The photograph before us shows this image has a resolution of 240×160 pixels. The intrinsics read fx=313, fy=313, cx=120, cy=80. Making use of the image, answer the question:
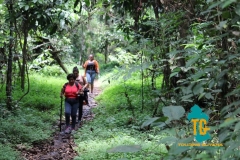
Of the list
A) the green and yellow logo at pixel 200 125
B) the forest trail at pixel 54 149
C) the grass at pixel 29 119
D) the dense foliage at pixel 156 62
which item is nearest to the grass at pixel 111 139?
the forest trail at pixel 54 149

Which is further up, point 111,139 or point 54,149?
point 111,139

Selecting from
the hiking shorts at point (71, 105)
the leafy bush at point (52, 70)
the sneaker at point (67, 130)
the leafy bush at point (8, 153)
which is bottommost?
the sneaker at point (67, 130)

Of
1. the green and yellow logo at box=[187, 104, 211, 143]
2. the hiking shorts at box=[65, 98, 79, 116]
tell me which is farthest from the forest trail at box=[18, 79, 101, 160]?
the green and yellow logo at box=[187, 104, 211, 143]

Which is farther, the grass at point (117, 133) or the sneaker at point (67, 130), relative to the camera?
the sneaker at point (67, 130)

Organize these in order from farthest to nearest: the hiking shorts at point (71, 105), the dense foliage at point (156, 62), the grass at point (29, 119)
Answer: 1. the hiking shorts at point (71, 105)
2. the grass at point (29, 119)
3. the dense foliage at point (156, 62)

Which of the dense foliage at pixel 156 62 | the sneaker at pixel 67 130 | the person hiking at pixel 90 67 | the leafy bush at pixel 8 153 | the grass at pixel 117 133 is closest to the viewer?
the dense foliage at pixel 156 62

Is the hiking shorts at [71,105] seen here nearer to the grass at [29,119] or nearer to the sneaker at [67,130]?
the sneaker at [67,130]

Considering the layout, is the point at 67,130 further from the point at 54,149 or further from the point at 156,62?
the point at 156,62

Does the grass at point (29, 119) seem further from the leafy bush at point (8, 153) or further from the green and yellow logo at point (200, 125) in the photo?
the green and yellow logo at point (200, 125)

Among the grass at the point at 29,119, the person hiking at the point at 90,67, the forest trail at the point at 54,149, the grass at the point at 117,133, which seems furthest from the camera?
the person hiking at the point at 90,67

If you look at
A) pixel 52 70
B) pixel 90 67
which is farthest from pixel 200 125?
pixel 52 70

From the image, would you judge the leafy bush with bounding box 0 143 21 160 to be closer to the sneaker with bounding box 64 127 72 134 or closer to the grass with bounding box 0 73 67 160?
the grass with bounding box 0 73 67 160

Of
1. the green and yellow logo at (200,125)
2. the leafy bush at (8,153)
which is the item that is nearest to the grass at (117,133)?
the leafy bush at (8,153)

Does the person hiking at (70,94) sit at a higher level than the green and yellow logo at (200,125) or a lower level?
lower
